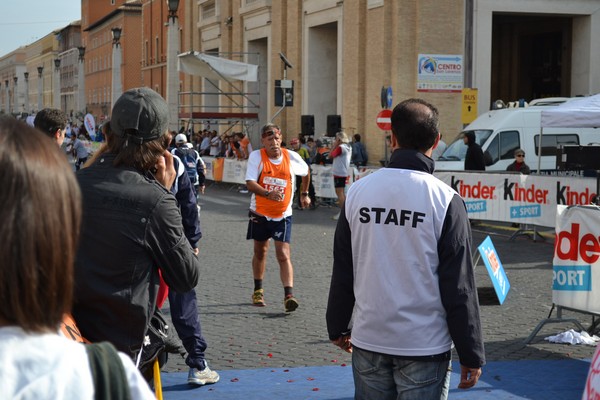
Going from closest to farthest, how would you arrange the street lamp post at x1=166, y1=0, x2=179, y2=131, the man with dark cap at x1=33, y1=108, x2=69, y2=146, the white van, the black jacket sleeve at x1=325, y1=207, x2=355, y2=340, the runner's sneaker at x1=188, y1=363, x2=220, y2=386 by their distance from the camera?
the black jacket sleeve at x1=325, y1=207, x2=355, y2=340, the man with dark cap at x1=33, y1=108, x2=69, y2=146, the runner's sneaker at x1=188, y1=363, x2=220, y2=386, the white van, the street lamp post at x1=166, y1=0, x2=179, y2=131

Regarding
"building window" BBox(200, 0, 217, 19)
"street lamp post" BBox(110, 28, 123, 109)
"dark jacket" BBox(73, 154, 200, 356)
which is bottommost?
"dark jacket" BBox(73, 154, 200, 356)

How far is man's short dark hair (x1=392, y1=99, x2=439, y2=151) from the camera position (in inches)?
161

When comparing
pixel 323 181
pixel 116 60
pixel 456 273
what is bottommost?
pixel 323 181

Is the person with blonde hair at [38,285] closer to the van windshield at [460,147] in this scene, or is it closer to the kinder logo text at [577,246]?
the kinder logo text at [577,246]

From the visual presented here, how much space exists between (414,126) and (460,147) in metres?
19.1

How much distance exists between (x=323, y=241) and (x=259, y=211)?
6.89m

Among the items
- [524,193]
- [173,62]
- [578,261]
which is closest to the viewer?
Result: [578,261]

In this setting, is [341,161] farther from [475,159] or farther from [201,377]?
[201,377]

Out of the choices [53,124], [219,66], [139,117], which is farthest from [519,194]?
[219,66]

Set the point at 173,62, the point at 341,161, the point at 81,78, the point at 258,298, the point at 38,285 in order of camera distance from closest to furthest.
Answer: the point at 38,285 → the point at 258,298 → the point at 341,161 → the point at 173,62 → the point at 81,78

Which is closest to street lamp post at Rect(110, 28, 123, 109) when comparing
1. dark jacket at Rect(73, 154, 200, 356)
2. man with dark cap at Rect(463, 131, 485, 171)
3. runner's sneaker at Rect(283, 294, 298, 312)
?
man with dark cap at Rect(463, 131, 485, 171)

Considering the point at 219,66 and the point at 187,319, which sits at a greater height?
the point at 219,66

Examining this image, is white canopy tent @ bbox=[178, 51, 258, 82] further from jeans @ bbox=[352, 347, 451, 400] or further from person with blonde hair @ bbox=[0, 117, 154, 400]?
person with blonde hair @ bbox=[0, 117, 154, 400]

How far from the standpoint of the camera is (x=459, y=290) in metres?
3.91
